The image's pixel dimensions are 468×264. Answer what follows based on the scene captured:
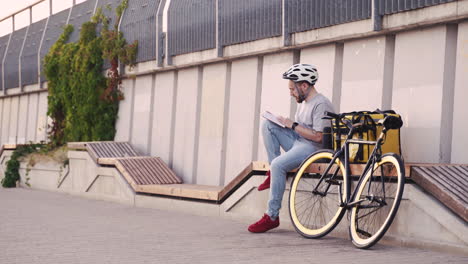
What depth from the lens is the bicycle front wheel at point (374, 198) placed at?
6.82 m

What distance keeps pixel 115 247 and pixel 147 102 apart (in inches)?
336

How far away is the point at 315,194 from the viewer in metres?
8.14

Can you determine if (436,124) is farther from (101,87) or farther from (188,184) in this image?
(101,87)

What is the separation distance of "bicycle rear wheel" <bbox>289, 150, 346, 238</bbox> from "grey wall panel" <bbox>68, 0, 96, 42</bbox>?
34.8ft

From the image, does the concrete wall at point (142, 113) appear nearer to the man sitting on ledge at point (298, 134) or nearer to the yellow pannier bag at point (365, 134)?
the man sitting on ledge at point (298, 134)

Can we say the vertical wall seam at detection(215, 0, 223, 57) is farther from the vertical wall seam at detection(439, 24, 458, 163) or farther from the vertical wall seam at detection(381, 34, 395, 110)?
the vertical wall seam at detection(439, 24, 458, 163)

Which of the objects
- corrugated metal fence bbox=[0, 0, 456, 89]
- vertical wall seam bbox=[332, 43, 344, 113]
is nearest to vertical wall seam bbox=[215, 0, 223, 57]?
corrugated metal fence bbox=[0, 0, 456, 89]

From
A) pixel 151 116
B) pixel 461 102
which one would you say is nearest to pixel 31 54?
pixel 151 116

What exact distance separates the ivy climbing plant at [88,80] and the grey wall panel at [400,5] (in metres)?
7.28

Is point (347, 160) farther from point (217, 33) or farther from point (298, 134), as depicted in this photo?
point (217, 33)

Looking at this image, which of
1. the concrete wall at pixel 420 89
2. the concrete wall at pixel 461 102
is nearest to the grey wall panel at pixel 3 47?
the concrete wall at pixel 420 89

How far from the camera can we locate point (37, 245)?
7117mm

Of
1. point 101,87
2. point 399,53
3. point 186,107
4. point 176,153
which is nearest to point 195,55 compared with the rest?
point 186,107

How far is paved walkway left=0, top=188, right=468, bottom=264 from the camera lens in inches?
245
